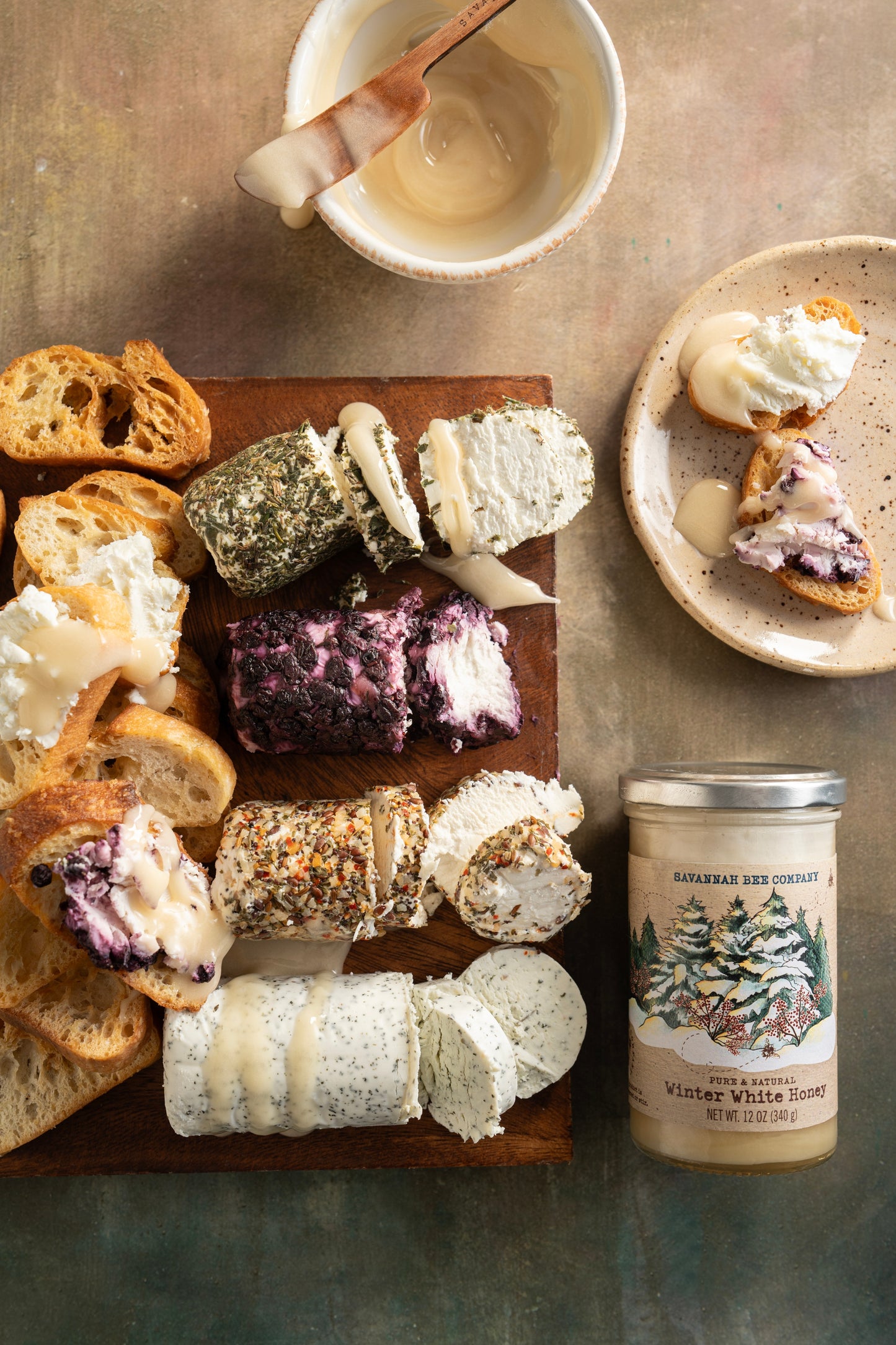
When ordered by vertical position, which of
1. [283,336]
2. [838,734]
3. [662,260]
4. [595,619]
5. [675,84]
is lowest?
[838,734]

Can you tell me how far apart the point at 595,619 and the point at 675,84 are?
1314 millimetres

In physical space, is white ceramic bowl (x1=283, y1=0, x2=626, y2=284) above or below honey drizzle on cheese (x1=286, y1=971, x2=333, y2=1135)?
above

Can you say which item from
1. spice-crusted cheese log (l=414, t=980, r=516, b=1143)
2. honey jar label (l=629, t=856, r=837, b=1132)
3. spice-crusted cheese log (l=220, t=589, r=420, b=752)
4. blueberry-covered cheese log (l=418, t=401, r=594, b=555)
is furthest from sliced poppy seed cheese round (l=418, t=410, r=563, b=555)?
spice-crusted cheese log (l=414, t=980, r=516, b=1143)

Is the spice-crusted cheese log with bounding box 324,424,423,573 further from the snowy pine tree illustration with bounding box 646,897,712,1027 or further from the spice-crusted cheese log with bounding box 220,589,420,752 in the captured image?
the snowy pine tree illustration with bounding box 646,897,712,1027

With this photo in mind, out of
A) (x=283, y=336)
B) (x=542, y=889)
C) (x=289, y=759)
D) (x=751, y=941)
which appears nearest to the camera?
(x=751, y=941)

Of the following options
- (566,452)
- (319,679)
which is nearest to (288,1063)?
(319,679)

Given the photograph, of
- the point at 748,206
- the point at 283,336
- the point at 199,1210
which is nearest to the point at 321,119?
the point at 283,336

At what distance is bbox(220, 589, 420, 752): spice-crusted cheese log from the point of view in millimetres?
1815

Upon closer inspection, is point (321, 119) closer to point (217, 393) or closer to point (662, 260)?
point (217, 393)

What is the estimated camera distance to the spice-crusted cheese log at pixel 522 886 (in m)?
1.81

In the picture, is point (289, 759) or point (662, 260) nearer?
point (289, 759)

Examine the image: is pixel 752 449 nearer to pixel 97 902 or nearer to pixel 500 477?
pixel 500 477

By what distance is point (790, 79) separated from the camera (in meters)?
2.29

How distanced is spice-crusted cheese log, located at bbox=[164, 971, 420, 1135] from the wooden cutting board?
0.63ft
